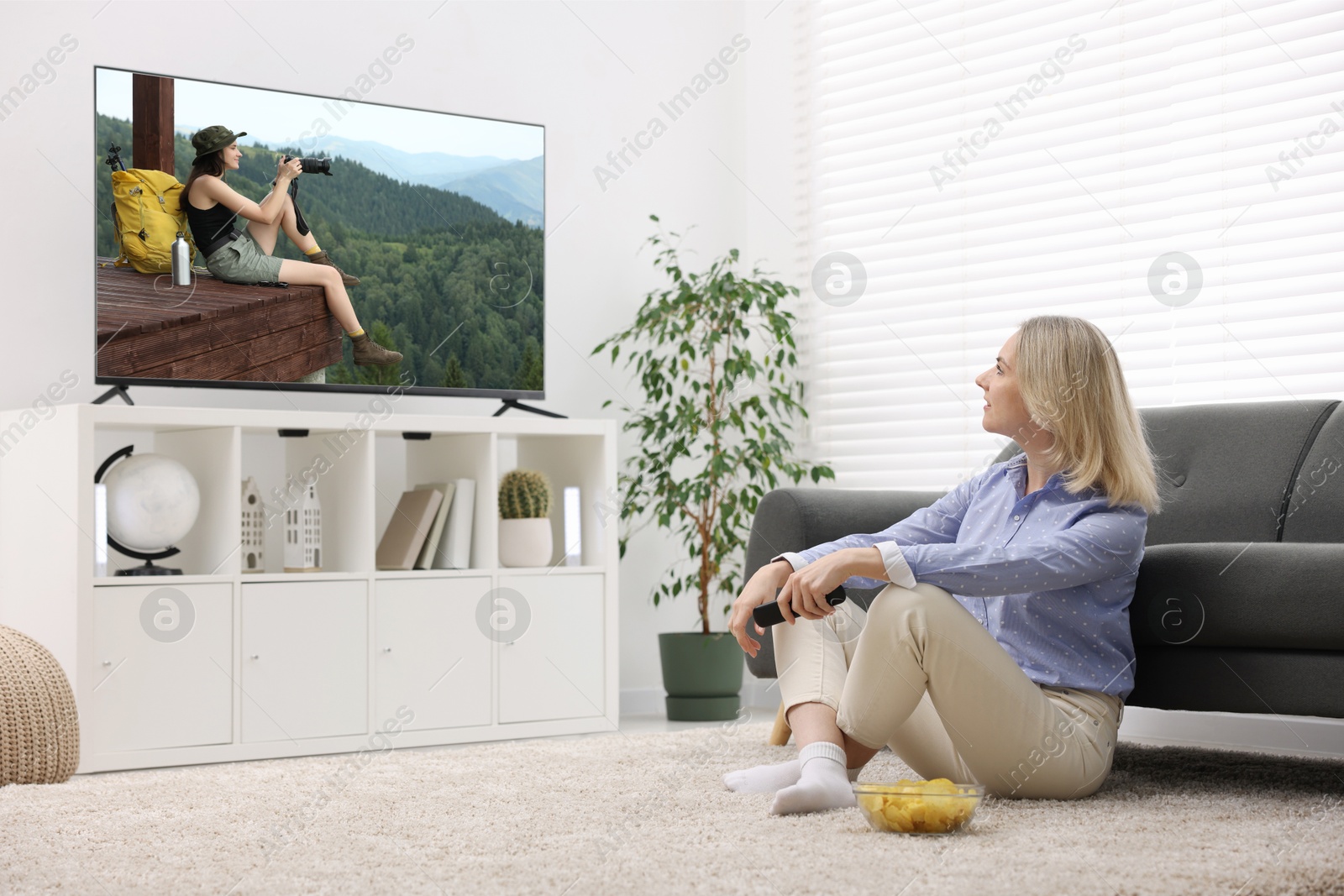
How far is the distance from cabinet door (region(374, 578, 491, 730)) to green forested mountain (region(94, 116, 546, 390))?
58 cm

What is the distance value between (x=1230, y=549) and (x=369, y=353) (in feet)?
7.12

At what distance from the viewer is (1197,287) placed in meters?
3.31

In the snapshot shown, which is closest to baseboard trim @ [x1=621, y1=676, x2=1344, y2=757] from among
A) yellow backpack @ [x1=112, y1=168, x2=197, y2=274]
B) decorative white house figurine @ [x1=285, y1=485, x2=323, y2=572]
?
decorative white house figurine @ [x1=285, y1=485, x2=323, y2=572]

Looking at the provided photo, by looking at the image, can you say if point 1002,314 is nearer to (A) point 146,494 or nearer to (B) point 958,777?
(B) point 958,777

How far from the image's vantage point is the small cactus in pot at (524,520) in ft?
11.4

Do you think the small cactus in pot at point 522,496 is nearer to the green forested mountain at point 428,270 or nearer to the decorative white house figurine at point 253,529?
the green forested mountain at point 428,270

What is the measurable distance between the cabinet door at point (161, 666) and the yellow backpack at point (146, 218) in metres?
0.79

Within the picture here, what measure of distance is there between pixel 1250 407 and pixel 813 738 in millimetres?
1288

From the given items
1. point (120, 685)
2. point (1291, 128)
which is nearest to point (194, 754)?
point (120, 685)

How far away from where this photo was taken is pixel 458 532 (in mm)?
3393

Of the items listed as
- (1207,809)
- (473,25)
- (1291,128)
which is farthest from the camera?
(473,25)

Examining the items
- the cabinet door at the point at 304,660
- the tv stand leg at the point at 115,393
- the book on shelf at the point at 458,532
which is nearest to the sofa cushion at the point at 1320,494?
the book on shelf at the point at 458,532

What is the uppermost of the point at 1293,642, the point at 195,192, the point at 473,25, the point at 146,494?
the point at 473,25

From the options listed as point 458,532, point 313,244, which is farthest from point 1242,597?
point 313,244
